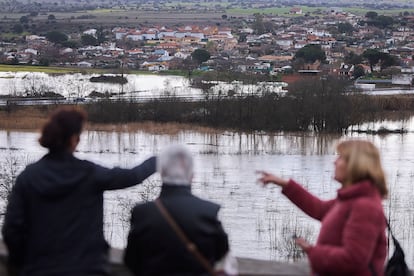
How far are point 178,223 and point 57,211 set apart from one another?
1.26 feet

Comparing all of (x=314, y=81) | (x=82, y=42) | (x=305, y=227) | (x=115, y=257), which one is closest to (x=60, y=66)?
(x=82, y=42)

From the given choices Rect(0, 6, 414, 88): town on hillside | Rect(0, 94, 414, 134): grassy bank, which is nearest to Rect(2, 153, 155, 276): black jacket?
Rect(0, 94, 414, 134): grassy bank

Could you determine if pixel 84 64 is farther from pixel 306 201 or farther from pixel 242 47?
pixel 306 201

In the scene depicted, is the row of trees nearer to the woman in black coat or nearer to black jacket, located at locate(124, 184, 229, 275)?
the woman in black coat

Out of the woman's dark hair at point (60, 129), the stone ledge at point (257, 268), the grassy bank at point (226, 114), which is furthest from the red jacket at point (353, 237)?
the grassy bank at point (226, 114)

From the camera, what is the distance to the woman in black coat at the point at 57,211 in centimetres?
226

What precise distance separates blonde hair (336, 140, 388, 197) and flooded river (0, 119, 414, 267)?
448 cm

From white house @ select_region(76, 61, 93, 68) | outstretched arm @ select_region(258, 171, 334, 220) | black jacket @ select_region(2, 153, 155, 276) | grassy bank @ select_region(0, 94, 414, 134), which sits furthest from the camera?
white house @ select_region(76, 61, 93, 68)

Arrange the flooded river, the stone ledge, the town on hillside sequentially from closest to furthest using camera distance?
the stone ledge < the flooded river < the town on hillside

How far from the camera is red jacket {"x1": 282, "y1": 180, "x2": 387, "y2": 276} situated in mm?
2119

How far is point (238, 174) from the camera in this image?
14.6 m

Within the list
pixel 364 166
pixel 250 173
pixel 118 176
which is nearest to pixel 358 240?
pixel 364 166

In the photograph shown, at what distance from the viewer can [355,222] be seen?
2.13 meters

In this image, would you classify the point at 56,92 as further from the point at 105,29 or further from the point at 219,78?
the point at 105,29
